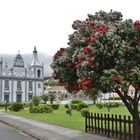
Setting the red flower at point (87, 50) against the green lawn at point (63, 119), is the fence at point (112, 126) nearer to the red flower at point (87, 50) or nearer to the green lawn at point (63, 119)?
the green lawn at point (63, 119)

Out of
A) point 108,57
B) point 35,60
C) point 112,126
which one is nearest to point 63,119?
point 112,126

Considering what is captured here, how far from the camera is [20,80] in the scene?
343 feet

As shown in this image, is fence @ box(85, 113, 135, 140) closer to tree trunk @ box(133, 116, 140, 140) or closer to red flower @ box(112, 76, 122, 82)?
tree trunk @ box(133, 116, 140, 140)

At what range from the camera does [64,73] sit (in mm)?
16656

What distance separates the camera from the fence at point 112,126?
50.1 ft

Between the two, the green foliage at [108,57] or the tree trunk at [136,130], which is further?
the tree trunk at [136,130]

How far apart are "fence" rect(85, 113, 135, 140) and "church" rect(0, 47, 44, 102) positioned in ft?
270

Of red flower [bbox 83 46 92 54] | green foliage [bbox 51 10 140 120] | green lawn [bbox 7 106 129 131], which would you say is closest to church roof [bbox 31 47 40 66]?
green lawn [bbox 7 106 129 131]

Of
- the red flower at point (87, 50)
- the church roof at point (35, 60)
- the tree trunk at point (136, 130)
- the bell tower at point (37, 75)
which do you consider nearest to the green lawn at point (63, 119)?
the tree trunk at point (136, 130)

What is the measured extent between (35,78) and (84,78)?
93.2 m

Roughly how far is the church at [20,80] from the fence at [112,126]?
82.3m

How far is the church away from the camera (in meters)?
101

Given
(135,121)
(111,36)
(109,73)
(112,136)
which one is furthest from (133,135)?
(111,36)

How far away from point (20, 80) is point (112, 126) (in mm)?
89627
